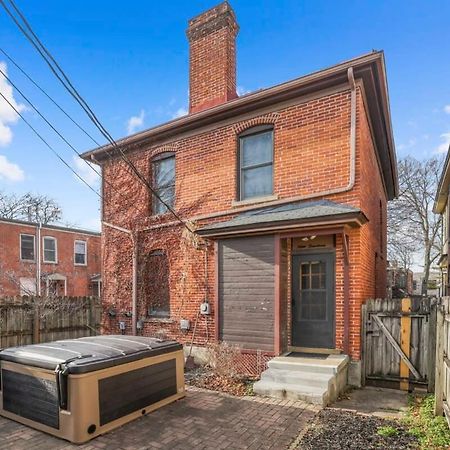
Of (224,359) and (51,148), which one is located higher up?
(51,148)

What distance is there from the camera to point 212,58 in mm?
10156

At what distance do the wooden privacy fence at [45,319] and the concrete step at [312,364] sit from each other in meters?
6.67

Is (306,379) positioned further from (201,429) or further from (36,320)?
(36,320)

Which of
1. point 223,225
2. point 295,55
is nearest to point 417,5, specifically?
point 295,55

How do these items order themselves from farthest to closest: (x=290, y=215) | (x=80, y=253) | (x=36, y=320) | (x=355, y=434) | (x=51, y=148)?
(x=80, y=253)
(x=36, y=320)
(x=51, y=148)
(x=290, y=215)
(x=355, y=434)

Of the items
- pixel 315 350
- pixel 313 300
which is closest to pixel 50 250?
pixel 313 300

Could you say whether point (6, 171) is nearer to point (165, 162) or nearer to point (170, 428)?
point (165, 162)

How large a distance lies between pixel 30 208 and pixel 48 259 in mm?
13653

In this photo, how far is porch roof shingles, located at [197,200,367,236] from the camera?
6320 millimetres

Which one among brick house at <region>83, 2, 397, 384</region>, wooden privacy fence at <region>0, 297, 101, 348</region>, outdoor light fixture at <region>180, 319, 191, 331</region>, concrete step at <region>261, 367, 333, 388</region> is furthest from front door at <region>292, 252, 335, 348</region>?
wooden privacy fence at <region>0, 297, 101, 348</region>

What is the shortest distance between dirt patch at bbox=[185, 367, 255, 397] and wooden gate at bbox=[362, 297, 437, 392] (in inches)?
94.5

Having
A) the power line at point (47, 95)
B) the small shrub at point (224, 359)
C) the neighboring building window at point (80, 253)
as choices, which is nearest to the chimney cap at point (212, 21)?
the power line at point (47, 95)

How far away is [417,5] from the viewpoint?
8031 millimetres

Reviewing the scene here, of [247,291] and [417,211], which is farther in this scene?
[417,211]
